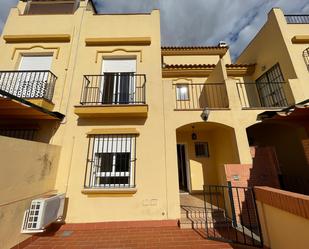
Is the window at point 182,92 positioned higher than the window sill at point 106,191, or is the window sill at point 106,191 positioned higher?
the window at point 182,92

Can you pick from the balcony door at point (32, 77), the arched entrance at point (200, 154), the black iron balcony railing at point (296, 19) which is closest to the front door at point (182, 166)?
the arched entrance at point (200, 154)

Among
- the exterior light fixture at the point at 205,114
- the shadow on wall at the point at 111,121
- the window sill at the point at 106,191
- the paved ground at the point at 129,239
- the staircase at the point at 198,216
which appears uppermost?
the exterior light fixture at the point at 205,114

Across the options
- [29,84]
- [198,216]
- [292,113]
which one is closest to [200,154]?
[198,216]

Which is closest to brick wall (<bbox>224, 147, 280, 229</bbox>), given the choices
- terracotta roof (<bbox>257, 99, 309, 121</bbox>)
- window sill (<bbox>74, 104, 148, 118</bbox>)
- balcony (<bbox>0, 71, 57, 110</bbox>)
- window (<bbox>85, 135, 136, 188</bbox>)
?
terracotta roof (<bbox>257, 99, 309, 121</bbox>)

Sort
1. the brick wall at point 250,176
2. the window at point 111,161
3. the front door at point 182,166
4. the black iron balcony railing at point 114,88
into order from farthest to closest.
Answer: the front door at point 182,166 → the black iron balcony railing at point 114,88 → the window at point 111,161 → the brick wall at point 250,176

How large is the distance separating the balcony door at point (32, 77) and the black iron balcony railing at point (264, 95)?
10.5 metres

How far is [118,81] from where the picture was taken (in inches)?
313

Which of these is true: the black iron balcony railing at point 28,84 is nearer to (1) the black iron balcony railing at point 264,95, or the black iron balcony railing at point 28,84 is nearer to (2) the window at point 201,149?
(2) the window at point 201,149

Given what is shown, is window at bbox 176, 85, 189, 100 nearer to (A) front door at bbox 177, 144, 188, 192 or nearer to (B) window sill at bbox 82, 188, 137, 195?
(A) front door at bbox 177, 144, 188, 192

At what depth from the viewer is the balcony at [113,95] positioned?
662cm

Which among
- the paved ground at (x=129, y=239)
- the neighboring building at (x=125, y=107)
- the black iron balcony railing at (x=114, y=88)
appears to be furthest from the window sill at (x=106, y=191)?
the black iron balcony railing at (x=114, y=88)

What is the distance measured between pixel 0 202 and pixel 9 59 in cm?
747

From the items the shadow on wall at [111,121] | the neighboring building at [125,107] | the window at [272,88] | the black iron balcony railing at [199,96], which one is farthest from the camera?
the black iron balcony railing at [199,96]

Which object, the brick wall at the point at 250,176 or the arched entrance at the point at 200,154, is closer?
the brick wall at the point at 250,176
